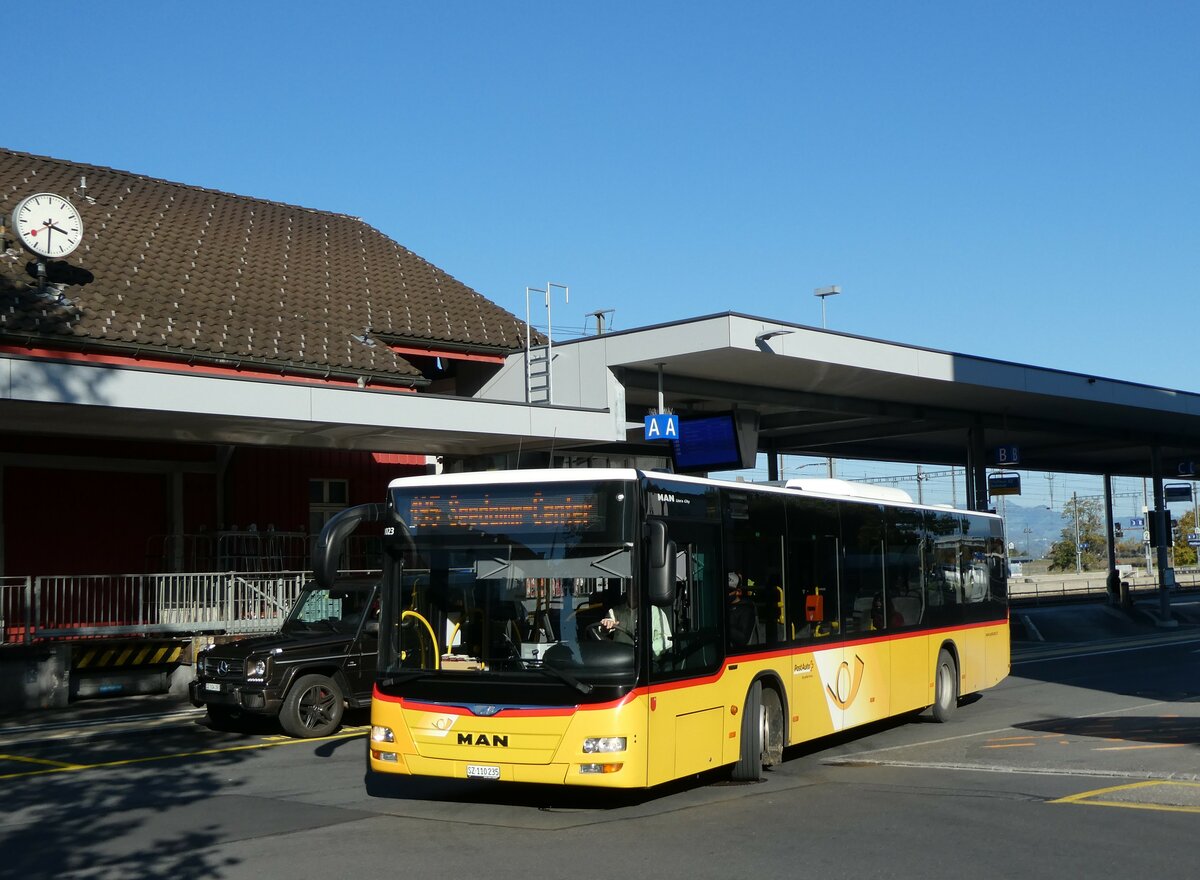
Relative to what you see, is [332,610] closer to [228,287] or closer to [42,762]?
[42,762]

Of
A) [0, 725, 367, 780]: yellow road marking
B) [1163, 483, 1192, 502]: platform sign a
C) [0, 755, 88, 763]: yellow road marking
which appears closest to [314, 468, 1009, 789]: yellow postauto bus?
[0, 725, 367, 780]: yellow road marking

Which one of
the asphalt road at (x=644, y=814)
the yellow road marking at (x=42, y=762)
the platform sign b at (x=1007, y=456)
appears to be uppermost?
the platform sign b at (x=1007, y=456)

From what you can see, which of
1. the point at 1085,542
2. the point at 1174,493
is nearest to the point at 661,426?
the point at 1174,493

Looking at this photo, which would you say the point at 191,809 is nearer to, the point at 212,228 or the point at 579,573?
the point at 579,573

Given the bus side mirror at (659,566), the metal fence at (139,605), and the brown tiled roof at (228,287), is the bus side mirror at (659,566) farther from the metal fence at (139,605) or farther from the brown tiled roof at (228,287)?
the brown tiled roof at (228,287)

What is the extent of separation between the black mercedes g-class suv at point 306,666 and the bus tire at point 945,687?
701 cm

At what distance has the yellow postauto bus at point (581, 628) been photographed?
32.0ft

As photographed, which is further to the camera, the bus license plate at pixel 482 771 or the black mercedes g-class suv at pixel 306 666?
the black mercedes g-class suv at pixel 306 666

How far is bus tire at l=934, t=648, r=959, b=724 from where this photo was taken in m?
16.4

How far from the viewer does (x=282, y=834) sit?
9.56 meters

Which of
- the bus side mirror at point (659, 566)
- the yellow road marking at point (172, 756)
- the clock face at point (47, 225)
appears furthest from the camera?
the clock face at point (47, 225)

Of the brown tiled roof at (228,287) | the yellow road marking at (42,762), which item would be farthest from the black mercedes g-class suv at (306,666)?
the brown tiled roof at (228,287)

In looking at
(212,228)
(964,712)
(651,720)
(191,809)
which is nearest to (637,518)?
(651,720)

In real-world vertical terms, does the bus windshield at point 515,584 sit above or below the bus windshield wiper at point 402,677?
above
